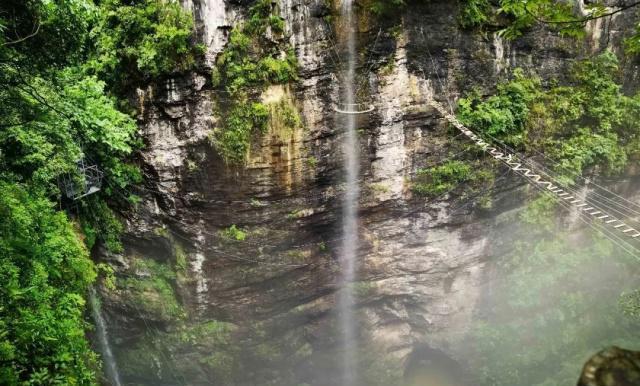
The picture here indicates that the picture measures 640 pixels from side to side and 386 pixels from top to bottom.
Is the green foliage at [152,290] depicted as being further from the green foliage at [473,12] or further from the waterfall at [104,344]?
the green foliage at [473,12]

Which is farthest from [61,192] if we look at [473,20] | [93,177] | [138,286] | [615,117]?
[615,117]

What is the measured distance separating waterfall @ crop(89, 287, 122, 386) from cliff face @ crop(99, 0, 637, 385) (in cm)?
21

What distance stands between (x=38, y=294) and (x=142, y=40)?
5.31 metres

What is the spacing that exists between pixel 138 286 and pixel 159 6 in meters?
6.14

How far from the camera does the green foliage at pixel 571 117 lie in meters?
9.76

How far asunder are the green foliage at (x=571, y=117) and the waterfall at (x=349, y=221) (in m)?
2.57

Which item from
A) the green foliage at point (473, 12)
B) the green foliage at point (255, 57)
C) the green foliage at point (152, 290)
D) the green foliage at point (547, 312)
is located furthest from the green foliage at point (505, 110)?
the green foliage at point (152, 290)

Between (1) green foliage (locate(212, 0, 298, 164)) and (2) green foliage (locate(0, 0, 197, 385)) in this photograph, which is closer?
(2) green foliage (locate(0, 0, 197, 385))

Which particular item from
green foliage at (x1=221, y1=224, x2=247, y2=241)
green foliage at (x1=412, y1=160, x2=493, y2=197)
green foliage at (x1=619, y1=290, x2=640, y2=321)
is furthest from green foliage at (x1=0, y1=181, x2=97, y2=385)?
green foliage at (x1=619, y1=290, x2=640, y2=321)

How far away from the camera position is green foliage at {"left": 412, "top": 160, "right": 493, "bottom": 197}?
10109mm

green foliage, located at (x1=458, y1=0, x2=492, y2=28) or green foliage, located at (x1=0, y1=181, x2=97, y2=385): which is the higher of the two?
green foliage, located at (x1=458, y1=0, x2=492, y2=28)

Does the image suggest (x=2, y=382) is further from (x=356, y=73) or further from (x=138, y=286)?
(x=356, y=73)

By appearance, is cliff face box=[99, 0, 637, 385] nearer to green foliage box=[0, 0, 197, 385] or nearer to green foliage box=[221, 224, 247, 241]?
green foliage box=[221, 224, 247, 241]

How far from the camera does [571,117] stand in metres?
10.4
